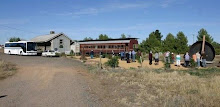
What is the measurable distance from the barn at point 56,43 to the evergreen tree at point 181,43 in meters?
23.6

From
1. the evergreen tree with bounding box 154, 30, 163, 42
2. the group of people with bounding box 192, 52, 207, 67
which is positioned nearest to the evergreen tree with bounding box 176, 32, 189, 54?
the group of people with bounding box 192, 52, 207, 67

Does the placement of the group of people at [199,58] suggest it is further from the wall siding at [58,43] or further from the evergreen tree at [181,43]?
the wall siding at [58,43]

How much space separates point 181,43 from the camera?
47.8m

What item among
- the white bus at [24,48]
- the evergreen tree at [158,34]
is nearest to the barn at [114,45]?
→ the white bus at [24,48]

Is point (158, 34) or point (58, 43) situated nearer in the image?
point (58, 43)

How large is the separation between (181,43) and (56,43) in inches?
1027

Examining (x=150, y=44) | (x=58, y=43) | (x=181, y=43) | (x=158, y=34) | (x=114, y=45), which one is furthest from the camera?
(x=158, y=34)

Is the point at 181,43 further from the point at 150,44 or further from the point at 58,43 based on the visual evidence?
the point at 58,43

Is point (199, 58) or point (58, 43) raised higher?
point (58, 43)

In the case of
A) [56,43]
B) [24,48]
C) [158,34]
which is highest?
[158,34]

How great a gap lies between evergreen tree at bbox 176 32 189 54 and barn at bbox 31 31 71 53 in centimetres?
2360

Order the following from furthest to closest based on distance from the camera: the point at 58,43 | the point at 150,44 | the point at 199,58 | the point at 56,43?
the point at 150,44
the point at 58,43
the point at 56,43
the point at 199,58

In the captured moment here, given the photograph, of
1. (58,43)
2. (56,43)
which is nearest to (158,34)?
(58,43)

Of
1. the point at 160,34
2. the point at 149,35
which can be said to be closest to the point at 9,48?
the point at 149,35
